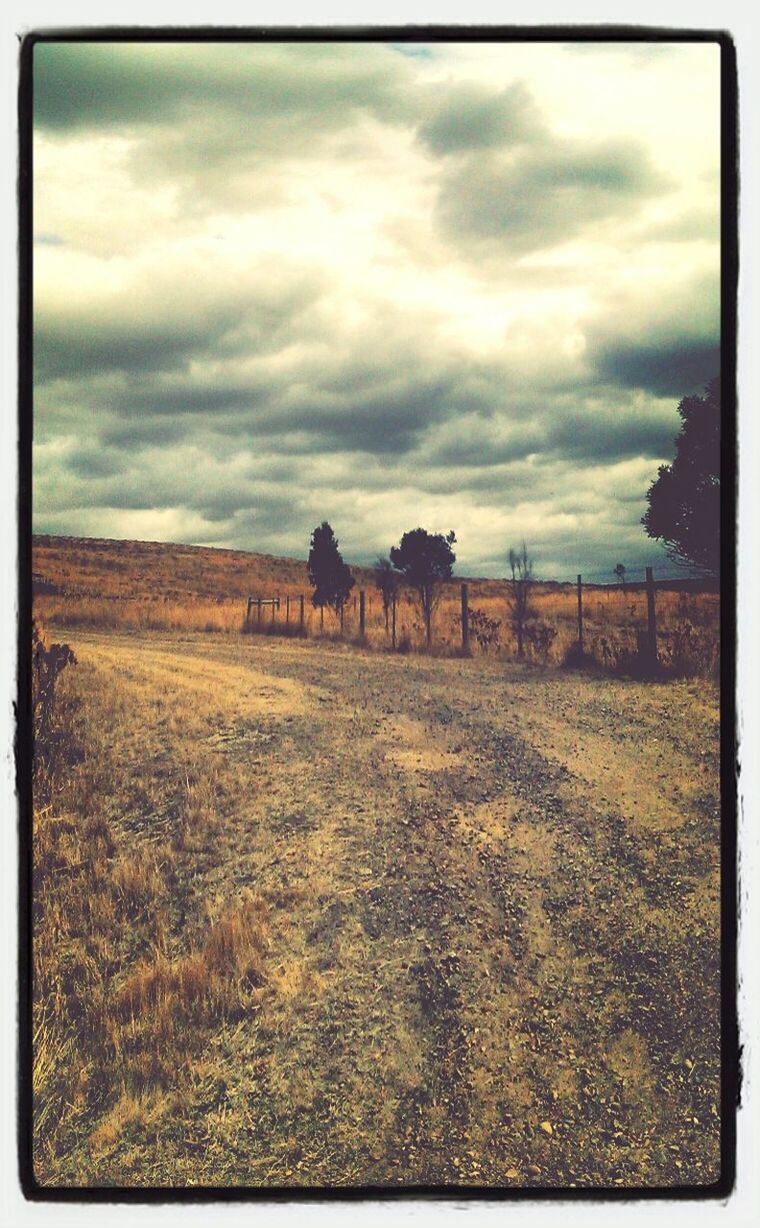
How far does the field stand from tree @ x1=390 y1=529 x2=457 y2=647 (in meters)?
0.58

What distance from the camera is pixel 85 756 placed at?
18.0ft

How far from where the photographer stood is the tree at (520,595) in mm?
5594

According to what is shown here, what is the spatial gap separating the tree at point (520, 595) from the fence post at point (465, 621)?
10.6 inches

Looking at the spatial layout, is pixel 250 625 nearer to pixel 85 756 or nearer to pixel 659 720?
pixel 85 756

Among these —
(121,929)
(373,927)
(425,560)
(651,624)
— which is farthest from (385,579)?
(121,929)

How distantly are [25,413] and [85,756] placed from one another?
2.09 metres

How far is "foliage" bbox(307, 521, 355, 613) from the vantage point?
18.2 ft

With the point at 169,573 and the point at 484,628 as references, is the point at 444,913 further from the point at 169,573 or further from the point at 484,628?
the point at 169,573

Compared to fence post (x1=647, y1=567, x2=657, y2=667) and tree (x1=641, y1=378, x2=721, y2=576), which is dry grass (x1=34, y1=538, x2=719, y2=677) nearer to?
fence post (x1=647, y1=567, x2=657, y2=667)

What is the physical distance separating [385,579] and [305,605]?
1.87ft

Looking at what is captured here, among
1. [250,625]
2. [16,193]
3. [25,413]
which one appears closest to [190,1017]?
[250,625]

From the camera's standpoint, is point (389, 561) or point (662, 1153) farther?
point (389, 561)

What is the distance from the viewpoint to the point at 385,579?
5.72 meters

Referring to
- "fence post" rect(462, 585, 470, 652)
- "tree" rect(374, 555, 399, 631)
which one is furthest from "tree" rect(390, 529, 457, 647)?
"fence post" rect(462, 585, 470, 652)
